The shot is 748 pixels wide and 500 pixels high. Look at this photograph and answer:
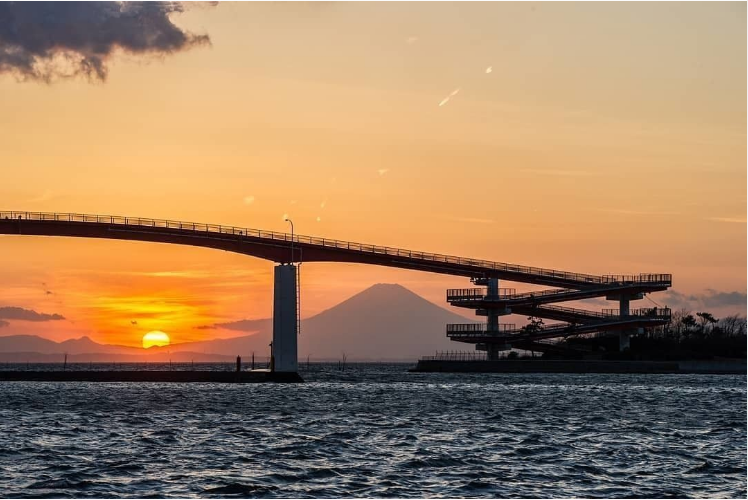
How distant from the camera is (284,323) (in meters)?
95.7

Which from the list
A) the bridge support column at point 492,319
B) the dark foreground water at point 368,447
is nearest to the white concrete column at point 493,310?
the bridge support column at point 492,319

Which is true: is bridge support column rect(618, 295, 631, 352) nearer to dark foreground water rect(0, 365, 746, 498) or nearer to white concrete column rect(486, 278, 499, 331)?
white concrete column rect(486, 278, 499, 331)

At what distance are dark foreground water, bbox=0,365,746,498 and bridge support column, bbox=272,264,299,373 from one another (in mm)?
22329

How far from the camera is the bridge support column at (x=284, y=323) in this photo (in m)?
95.7

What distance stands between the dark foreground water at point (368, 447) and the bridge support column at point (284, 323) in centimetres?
2233

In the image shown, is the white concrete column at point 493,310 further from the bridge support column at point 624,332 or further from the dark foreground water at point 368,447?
the dark foreground water at point 368,447

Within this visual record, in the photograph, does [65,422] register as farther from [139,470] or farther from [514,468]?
[514,468]

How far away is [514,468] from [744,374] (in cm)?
10868

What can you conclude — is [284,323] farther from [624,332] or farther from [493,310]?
[624,332]

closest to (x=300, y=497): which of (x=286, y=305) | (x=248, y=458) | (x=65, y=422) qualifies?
(x=248, y=458)

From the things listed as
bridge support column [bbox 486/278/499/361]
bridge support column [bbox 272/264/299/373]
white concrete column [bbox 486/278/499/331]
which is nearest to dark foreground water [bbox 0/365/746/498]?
bridge support column [bbox 272/264/299/373]

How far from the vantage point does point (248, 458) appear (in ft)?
127

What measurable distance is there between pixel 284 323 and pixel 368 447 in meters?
54.1

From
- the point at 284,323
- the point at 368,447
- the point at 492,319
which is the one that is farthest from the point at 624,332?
the point at 368,447
